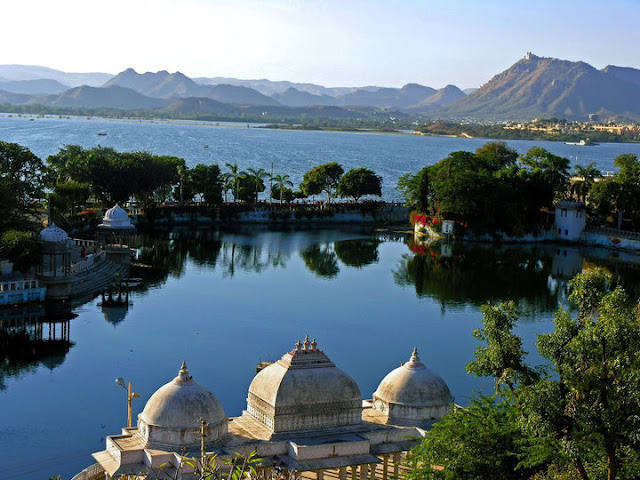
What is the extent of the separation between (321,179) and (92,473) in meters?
72.5

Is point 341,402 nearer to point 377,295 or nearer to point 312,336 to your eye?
point 312,336

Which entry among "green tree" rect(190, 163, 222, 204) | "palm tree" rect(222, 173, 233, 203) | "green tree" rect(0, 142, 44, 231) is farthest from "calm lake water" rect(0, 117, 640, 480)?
"palm tree" rect(222, 173, 233, 203)

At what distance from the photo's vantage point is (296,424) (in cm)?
2431

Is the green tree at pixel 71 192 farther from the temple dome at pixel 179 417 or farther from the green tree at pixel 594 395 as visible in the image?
the green tree at pixel 594 395

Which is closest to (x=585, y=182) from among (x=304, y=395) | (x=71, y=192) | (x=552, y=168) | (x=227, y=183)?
(x=552, y=168)

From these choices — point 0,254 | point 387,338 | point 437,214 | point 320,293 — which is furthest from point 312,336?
point 437,214

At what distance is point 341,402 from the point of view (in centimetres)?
2461

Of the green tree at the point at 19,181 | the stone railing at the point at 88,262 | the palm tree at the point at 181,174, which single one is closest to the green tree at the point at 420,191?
the palm tree at the point at 181,174

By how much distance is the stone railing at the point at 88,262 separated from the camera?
5255 centimetres

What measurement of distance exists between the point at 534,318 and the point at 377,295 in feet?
29.9

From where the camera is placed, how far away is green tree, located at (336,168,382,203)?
93625mm

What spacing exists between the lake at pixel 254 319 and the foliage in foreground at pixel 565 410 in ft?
38.8

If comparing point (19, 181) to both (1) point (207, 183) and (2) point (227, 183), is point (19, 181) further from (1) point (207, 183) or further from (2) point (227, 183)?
(2) point (227, 183)

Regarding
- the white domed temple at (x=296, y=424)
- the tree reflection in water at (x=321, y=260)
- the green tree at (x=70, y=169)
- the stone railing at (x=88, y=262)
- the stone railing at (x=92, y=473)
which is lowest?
the tree reflection in water at (x=321, y=260)
